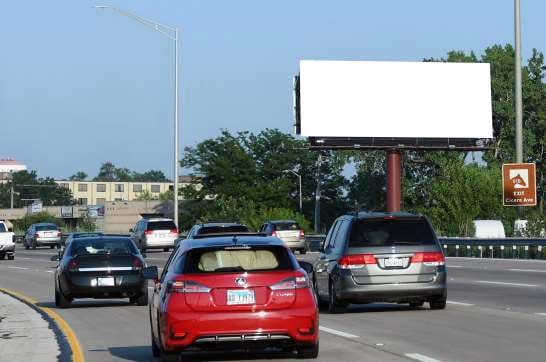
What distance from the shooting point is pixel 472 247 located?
53406mm

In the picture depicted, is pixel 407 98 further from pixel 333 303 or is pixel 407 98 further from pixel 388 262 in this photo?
pixel 388 262

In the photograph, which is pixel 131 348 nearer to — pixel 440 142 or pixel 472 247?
pixel 472 247

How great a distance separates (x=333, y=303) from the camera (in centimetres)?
2220

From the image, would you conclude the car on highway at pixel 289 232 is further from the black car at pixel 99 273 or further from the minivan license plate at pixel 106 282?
the minivan license plate at pixel 106 282

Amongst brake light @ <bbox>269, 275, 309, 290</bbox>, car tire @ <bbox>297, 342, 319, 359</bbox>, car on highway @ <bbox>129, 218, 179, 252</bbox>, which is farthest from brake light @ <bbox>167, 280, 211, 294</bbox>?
car on highway @ <bbox>129, 218, 179, 252</bbox>

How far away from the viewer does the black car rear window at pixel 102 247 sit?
26.8m

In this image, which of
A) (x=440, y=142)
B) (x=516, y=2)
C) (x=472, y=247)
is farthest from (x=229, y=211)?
(x=516, y=2)

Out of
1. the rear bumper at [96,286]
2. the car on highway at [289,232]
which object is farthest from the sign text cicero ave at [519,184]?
the rear bumper at [96,286]

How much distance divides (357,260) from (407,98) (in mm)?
53273

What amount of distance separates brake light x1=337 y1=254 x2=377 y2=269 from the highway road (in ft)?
2.69

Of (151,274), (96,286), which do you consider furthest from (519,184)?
(151,274)

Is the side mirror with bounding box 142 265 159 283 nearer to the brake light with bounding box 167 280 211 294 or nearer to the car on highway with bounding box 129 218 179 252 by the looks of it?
the brake light with bounding box 167 280 211 294

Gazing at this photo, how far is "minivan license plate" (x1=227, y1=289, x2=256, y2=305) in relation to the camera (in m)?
13.8

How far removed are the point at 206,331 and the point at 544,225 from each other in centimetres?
3988
